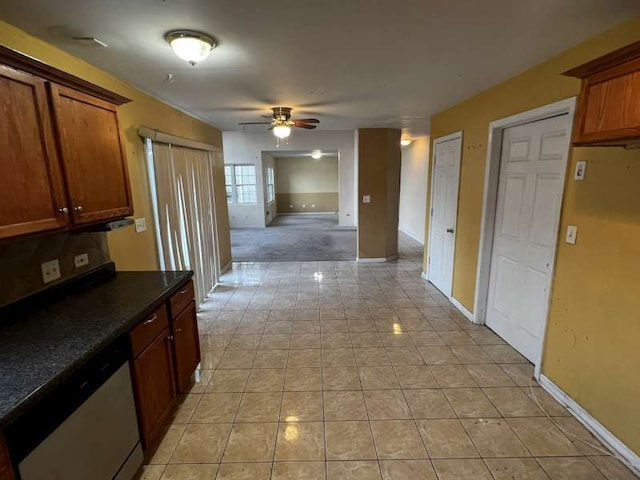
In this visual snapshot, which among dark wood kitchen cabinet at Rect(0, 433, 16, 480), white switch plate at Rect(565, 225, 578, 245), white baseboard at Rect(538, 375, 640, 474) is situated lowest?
white baseboard at Rect(538, 375, 640, 474)

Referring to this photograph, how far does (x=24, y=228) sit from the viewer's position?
1.42 m

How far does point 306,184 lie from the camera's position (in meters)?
13.1

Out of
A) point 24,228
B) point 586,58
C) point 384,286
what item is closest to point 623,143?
point 586,58

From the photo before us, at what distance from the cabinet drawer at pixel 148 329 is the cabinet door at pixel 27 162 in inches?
26.3

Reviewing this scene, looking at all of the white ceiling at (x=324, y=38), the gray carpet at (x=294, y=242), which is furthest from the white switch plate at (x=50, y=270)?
the gray carpet at (x=294, y=242)

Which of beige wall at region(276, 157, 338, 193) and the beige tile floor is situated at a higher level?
beige wall at region(276, 157, 338, 193)

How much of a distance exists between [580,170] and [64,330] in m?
3.06

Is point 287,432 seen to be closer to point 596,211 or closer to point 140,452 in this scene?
point 140,452

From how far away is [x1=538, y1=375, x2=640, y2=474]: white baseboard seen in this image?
5.61 ft

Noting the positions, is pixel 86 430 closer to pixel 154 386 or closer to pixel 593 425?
pixel 154 386

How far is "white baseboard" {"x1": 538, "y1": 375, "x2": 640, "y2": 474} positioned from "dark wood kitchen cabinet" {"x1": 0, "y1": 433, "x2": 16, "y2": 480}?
9.14 feet

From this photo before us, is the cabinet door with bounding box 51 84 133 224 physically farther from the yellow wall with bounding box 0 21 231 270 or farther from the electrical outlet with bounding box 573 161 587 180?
the electrical outlet with bounding box 573 161 587 180

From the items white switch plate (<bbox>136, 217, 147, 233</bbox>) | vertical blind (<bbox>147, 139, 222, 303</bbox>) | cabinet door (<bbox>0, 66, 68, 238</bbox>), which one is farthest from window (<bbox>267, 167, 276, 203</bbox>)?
cabinet door (<bbox>0, 66, 68, 238</bbox>)

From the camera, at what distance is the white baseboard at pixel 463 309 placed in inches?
135
